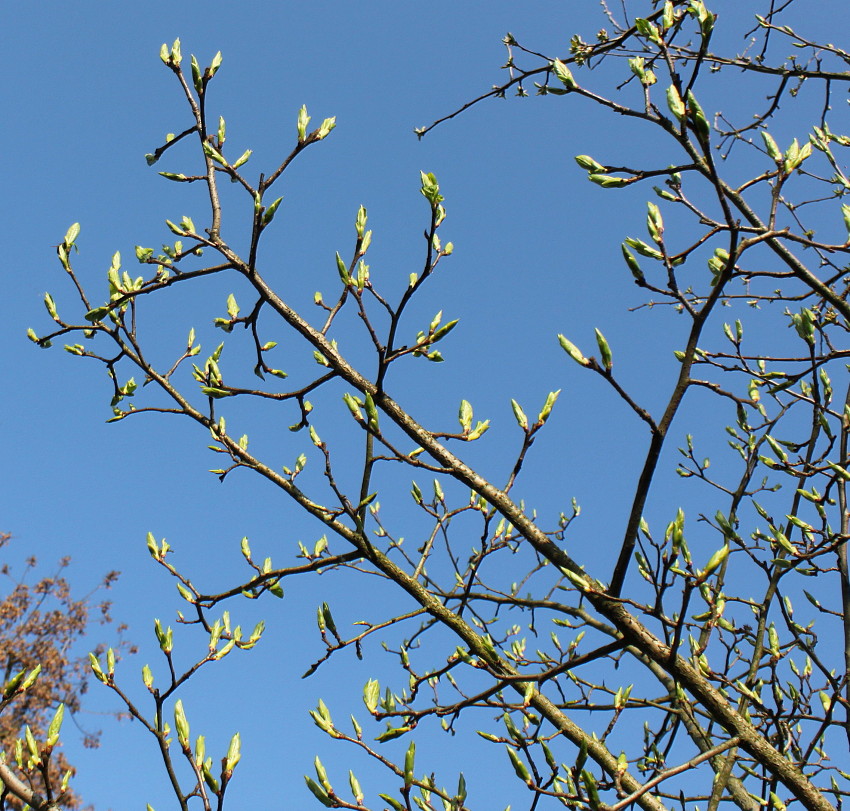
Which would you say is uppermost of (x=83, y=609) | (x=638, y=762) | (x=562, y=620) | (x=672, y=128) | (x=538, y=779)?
(x=83, y=609)

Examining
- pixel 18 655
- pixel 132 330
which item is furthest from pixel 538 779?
pixel 18 655

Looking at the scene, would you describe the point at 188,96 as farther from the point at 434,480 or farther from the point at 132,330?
the point at 434,480

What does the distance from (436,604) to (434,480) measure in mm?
Answer: 970

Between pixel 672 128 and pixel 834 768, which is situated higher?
pixel 672 128

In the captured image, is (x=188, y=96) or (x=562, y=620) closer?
(x=188, y=96)

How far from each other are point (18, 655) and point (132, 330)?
1541 centimetres

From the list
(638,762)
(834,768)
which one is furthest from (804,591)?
(638,762)

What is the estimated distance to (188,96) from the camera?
8.71 ft

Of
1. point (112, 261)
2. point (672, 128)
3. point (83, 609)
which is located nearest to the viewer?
point (672, 128)

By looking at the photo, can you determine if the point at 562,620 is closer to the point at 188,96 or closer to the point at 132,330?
the point at 132,330

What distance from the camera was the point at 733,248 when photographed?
72.1 inches

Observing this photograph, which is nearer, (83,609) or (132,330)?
(132,330)

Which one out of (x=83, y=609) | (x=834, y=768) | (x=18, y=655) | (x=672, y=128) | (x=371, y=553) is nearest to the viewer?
(x=672, y=128)

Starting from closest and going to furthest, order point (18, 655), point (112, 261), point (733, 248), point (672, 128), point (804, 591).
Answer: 1. point (733, 248)
2. point (672, 128)
3. point (112, 261)
4. point (804, 591)
5. point (18, 655)
